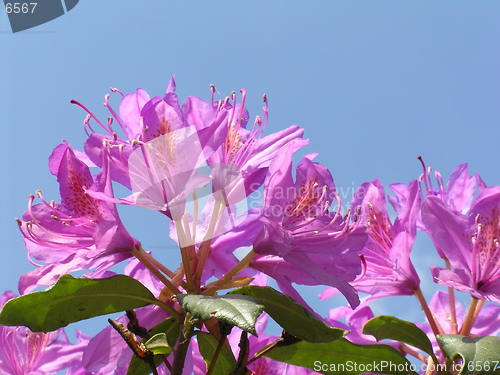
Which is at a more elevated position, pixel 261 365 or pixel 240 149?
pixel 240 149

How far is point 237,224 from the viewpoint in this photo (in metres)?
1.52

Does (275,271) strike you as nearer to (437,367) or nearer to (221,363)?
(221,363)

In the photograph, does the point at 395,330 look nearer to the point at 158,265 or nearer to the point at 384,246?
the point at 384,246

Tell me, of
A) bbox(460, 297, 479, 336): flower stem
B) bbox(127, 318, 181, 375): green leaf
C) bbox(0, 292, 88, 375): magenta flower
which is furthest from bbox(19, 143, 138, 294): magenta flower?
bbox(460, 297, 479, 336): flower stem

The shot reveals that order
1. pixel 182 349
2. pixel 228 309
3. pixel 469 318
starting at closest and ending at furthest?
1. pixel 228 309
2. pixel 182 349
3. pixel 469 318

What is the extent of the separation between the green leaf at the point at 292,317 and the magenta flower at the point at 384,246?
53 cm

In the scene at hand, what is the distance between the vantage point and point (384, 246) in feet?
6.02

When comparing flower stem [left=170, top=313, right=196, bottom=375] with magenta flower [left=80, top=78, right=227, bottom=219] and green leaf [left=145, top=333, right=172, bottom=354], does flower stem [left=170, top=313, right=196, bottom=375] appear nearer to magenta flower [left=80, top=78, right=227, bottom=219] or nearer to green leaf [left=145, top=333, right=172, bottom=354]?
green leaf [left=145, top=333, right=172, bottom=354]

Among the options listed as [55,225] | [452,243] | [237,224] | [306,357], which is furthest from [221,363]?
[452,243]

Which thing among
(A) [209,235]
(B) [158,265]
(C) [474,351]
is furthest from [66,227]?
(C) [474,351]

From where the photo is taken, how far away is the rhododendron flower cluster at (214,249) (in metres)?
1.30

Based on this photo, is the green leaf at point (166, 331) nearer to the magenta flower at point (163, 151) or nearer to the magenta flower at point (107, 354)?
the magenta flower at point (107, 354)

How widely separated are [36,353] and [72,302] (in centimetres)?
97

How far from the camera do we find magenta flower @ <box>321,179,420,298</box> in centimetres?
176
